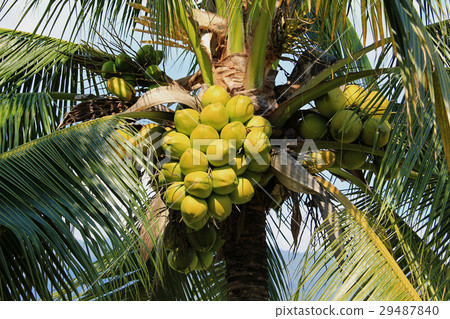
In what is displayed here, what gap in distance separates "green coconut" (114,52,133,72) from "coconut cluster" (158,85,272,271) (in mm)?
721

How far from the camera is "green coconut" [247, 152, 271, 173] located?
2.97m

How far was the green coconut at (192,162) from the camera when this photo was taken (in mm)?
2840

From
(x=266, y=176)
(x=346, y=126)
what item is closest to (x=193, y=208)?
(x=266, y=176)

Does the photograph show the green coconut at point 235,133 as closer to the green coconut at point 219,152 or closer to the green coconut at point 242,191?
the green coconut at point 219,152

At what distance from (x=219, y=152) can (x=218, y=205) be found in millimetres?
241

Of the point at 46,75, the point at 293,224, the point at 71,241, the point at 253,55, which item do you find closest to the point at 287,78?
the point at 253,55

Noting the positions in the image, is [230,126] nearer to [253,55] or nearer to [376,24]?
[253,55]

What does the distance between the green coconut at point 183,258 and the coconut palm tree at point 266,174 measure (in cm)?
7

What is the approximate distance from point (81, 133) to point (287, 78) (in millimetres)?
1232

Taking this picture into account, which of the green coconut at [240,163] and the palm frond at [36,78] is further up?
the palm frond at [36,78]

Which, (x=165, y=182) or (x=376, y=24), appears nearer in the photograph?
(x=376, y=24)

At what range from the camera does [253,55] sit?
131 inches

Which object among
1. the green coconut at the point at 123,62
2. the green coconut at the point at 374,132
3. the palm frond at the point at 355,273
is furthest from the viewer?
the green coconut at the point at 123,62

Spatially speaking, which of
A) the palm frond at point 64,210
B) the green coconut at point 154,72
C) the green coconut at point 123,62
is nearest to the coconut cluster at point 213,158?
the palm frond at point 64,210
